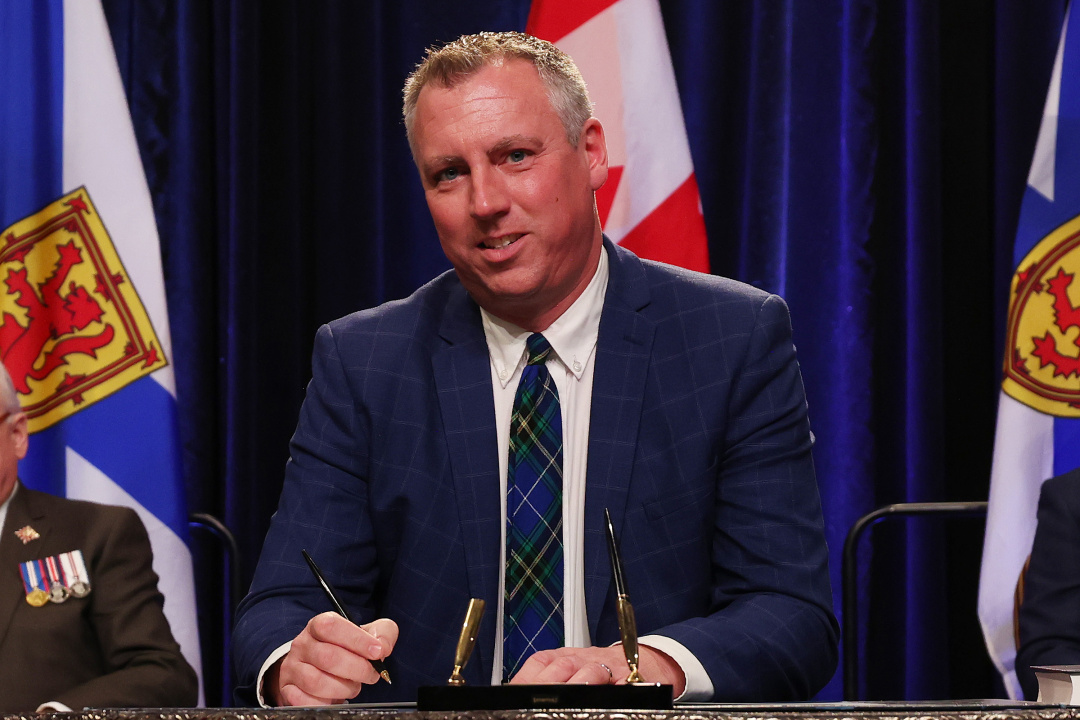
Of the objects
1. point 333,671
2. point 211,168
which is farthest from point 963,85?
point 333,671

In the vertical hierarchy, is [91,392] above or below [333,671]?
above

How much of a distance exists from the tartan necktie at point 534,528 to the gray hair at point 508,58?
0.41m

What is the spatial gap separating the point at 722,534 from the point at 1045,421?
130 centimetres

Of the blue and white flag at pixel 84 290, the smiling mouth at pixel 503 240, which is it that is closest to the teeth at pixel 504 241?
the smiling mouth at pixel 503 240

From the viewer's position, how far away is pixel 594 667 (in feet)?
3.64

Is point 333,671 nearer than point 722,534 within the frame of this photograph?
Yes

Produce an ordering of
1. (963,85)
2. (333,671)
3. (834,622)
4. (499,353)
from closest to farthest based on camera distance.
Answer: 1. (333,671)
2. (834,622)
3. (499,353)
4. (963,85)

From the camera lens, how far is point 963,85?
9.55 feet

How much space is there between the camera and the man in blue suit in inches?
61.6

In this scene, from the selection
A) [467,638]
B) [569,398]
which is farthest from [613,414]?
[467,638]

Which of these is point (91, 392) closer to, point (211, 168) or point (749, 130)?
point (211, 168)

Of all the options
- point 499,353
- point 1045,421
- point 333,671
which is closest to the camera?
point 333,671

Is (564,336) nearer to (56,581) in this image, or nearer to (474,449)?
(474,449)

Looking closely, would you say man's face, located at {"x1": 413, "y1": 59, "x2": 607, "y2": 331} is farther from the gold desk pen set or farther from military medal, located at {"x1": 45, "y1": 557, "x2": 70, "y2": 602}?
military medal, located at {"x1": 45, "y1": 557, "x2": 70, "y2": 602}
